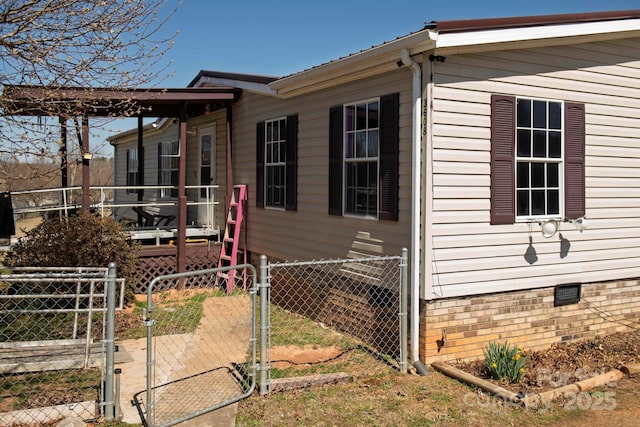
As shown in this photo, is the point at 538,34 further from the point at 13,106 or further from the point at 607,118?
the point at 13,106

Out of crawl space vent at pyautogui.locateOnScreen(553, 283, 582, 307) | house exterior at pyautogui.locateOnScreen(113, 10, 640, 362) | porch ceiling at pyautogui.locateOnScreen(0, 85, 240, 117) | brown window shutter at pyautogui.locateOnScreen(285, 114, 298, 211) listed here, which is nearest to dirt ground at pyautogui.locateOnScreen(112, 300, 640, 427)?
house exterior at pyautogui.locateOnScreen(113, 10, 640, 362)

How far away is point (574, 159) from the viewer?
7.36 meters

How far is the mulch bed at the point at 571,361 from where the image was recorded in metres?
6.06

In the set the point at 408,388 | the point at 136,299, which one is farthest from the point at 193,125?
the point at 408,388

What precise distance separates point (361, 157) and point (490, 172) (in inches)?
69.5

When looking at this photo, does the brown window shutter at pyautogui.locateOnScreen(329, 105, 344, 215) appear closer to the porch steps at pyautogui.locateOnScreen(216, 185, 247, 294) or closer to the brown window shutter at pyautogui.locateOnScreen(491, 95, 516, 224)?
the brown window shutter at pyautogui.locateOnScreen(491, 95, 516, 224)

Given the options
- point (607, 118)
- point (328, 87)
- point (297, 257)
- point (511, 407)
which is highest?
point (328, 87)

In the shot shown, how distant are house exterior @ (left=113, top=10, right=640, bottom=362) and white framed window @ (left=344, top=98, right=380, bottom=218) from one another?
0.09ft

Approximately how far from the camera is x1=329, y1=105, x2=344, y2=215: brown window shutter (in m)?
8.01

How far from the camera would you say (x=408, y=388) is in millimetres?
5879

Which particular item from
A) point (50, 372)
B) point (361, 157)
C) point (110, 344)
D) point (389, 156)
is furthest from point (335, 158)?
point (50, 372)

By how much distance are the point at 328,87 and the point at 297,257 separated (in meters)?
2.79

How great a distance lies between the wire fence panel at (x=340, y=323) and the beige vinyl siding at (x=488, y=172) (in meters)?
0.90

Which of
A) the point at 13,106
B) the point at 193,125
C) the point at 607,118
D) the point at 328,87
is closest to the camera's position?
the point at 13,106
